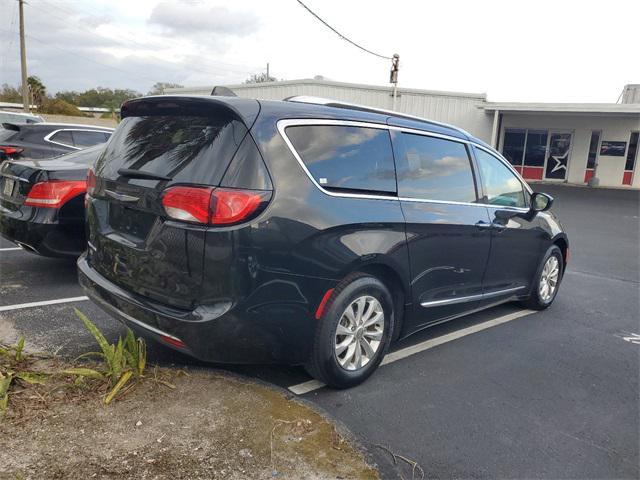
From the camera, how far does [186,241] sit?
109 inches

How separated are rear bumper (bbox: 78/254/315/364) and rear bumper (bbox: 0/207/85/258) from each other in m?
2.11

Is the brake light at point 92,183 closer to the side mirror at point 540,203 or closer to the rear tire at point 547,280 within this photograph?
the side mirror at point 540,203

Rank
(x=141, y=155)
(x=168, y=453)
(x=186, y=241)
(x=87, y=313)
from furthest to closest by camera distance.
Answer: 1. (x=87, y=313)
2. (x=141, y=155)
3. (x=186, y=241)
4. (x=168, y=453)

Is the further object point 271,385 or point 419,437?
point 271,385

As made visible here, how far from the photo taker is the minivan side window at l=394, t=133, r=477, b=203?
3773 millimetres

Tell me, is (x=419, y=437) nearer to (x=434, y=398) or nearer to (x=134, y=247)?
(x=434, y=398)

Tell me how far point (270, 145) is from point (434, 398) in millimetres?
2007

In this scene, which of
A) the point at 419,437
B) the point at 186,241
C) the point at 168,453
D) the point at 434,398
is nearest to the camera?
the point at 168,453

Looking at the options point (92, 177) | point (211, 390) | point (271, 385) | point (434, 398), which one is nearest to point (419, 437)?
point (434, 398)

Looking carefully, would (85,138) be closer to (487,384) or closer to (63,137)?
(63,137)

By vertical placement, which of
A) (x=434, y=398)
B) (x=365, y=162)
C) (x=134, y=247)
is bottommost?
(x=434, y=398)

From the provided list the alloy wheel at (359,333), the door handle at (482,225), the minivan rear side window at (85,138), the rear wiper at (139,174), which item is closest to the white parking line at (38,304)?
the rear wiper at (139,174)

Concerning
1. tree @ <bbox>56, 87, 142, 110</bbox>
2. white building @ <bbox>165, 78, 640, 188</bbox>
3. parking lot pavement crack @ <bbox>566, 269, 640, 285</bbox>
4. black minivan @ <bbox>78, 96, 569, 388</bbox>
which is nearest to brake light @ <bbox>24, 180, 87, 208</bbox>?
black minivan @ <bbox>78, 96, 569, 388</bbox>

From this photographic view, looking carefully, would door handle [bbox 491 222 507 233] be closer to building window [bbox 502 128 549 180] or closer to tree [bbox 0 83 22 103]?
building window [bbox 502 128 549 180]
